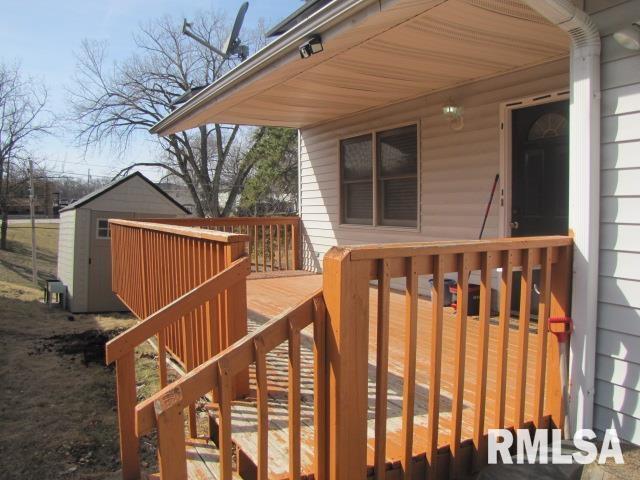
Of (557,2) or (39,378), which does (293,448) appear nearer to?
(557,2)

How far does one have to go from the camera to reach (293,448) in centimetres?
168

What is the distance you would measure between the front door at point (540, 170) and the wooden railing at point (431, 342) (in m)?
1.70

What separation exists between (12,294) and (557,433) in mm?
12563

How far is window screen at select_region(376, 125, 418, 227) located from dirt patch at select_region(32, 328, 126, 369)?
3939 mm

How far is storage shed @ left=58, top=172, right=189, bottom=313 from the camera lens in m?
10.1

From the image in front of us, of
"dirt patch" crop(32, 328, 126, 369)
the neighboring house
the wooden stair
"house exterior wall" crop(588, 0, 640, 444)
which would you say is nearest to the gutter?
the neighboring house

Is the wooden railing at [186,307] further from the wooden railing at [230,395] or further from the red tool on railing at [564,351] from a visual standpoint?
the red tool on railing at [564,351]

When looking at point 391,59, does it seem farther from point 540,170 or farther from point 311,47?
point 540,170

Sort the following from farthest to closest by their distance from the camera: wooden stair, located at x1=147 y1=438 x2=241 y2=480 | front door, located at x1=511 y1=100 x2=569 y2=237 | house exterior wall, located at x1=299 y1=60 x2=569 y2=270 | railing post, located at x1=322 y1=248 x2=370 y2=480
Result: house exterior wall, located at x1=299 y1=60 x2=569 y2=270, front door, located at x1=511 y1=100 x2=569 y2=237, wooden stair, located at x1=147 y1=438 x2=241 y2=480, railing post, located at x1=322 y1=248 x2=370 y2=480

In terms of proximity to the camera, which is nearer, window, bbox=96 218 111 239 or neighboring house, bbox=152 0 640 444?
neighboring house, bbox=152 0 640 444

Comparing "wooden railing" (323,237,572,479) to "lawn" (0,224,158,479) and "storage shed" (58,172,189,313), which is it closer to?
"lawn" (0,224,158,479)

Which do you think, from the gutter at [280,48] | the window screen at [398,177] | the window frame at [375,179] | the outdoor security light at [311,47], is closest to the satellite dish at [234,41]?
the gutter at [280,48]

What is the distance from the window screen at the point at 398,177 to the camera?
18.0ft

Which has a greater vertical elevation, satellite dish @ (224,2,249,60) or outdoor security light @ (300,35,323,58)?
satellite dish @ (224,2,249,60)
